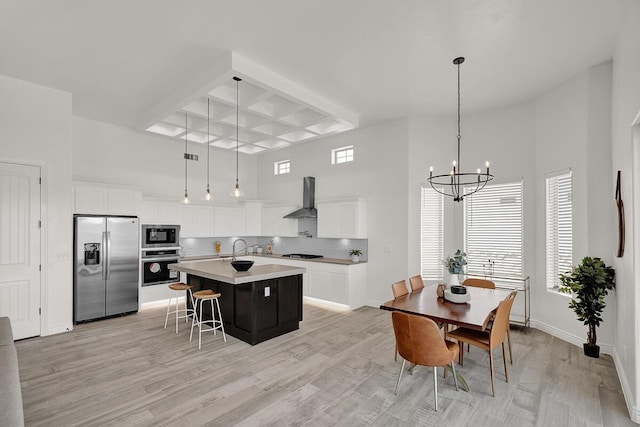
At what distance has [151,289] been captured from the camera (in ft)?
20.0

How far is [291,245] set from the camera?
7918 mm

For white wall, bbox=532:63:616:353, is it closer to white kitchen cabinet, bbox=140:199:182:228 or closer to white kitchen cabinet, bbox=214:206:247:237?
white kitchen cabinet, bbox=214:206:247:237

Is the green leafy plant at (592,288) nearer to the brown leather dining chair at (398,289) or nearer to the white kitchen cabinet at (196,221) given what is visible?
the brown leather dining chair at (398,289)

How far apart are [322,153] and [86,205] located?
4.57 m

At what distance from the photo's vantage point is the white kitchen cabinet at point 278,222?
24.9ft

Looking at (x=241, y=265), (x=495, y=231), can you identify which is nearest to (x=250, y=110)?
(x=241, y=265)

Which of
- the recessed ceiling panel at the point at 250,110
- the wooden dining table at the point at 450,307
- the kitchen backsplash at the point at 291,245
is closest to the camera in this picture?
the wooden dining table at the point at 450,307

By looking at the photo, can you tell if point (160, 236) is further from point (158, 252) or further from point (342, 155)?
point (342, 155)

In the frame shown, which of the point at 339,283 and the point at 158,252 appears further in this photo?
the point at 158,252

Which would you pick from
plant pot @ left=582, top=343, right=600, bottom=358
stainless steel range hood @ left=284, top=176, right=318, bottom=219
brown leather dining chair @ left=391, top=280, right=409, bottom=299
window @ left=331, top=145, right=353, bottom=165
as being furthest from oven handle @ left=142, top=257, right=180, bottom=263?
plant pot @ left=582, top=343, right=600, bottom=358

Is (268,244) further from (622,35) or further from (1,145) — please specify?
(622,35)

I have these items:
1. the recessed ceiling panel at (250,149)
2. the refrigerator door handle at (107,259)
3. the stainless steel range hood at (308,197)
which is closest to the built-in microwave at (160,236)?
the refrigerator door handle at (107,259)

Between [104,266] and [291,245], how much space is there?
Answer: 154 inches

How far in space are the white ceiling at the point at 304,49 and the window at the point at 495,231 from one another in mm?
1551
